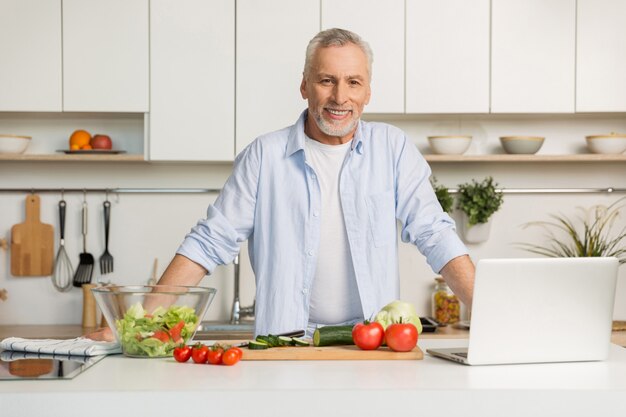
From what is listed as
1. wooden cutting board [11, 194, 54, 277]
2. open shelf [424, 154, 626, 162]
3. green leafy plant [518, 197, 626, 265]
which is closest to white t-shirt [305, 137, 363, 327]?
open shelf [424, 154, 626, 162]

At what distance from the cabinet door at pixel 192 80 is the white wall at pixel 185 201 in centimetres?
30

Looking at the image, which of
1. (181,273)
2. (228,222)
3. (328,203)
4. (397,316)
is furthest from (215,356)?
(328,203)

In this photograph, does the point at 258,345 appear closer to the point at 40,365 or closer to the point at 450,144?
the point at 40,365

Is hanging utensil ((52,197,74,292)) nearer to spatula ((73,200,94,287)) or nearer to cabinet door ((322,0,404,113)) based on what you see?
spatula ((73,200,94,287))

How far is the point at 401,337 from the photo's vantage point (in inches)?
76.4

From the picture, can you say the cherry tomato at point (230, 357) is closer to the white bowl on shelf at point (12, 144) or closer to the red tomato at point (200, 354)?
the red tomato at point (200, 354)

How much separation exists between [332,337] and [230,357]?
291 millimetres

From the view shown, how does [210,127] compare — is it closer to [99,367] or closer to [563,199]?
[563,199]

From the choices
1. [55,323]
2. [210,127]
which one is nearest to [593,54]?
[210,127]

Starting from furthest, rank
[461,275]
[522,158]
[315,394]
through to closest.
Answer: [522,158] → [461,275] → [315,394]

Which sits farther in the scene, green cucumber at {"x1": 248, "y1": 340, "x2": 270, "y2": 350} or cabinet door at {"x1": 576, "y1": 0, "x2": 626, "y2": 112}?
cabinet door at {"x1": 576, "y1": 0, "x2": 626, "y2": 112}

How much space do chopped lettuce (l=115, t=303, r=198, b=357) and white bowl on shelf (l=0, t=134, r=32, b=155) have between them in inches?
85.9

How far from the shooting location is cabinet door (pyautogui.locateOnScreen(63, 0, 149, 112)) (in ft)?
12.5

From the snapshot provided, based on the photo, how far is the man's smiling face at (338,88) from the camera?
8.48ft
